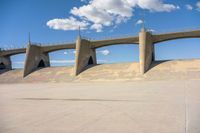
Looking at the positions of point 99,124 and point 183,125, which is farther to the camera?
point 99,124

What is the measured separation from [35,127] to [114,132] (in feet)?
6.56

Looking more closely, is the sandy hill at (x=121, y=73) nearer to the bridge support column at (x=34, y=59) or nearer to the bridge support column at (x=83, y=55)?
the bridge support column at (x=83, y=55)

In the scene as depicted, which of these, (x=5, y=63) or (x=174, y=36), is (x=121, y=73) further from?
(x=5, y=63)

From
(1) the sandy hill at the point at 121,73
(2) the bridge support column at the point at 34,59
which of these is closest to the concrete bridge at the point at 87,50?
(2) the bridge support column at the point at 34,59

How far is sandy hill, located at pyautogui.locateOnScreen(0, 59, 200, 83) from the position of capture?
32906mm

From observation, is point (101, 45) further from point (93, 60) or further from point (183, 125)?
point (183, 125)

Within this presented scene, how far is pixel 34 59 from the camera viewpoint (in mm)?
51375

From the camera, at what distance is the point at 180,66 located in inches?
1412

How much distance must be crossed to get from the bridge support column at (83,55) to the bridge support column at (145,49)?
11738 millimetres

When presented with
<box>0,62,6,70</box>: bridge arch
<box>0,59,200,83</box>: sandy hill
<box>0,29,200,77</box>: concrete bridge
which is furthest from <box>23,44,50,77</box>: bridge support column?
<box>0,62,6,70</box>: bridge arch

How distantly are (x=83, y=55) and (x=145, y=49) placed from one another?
42.0 ft

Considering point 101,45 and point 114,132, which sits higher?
point 101,45

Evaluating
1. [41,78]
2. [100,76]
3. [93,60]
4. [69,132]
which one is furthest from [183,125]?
[93,60]

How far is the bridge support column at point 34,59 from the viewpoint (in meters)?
49.4
